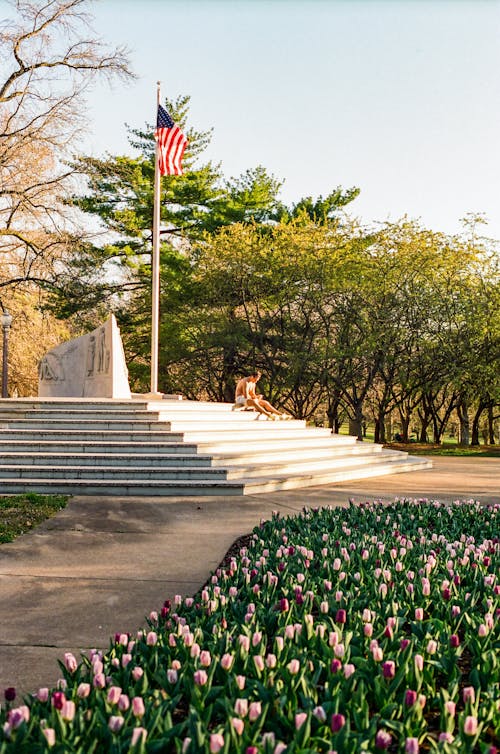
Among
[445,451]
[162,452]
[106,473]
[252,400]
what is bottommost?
[445,451]

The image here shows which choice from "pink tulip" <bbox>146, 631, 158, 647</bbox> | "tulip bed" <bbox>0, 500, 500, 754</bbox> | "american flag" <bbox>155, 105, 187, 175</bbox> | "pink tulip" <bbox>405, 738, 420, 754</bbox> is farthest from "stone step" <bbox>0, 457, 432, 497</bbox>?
"american flag" <bbox>155, 105, 187, 175</bbox>

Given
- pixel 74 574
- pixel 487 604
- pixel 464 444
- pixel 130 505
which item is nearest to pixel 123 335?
pixel 464 444

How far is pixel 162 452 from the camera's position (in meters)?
11.1

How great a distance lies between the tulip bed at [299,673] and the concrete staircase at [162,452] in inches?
219

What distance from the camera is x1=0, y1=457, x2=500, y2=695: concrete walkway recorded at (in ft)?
12.6

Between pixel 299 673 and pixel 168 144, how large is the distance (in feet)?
49.4

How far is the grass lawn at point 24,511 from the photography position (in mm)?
6816

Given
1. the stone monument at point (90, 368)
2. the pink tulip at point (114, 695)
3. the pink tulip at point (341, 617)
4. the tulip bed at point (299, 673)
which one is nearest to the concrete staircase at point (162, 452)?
the stone monument at point (90, 368)

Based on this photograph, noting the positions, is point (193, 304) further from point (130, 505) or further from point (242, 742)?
point (242, 742)

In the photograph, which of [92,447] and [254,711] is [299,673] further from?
[92,447]

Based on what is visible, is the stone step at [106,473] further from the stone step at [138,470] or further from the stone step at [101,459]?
the stone step at [101,459]

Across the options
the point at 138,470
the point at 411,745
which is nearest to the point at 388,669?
the point at 411,745

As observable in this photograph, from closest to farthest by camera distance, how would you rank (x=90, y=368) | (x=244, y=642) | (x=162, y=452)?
(x=244, y=642) → (x=162, y=452) → (x=90, y=368)

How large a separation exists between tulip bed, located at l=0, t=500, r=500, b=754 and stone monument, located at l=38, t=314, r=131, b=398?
12038mm
